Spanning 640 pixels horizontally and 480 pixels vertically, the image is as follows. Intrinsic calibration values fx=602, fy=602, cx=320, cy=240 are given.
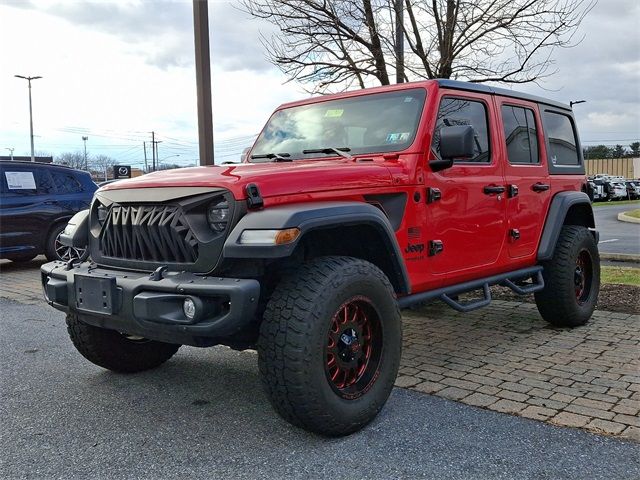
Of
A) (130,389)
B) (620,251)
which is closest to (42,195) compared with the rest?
(130,389)

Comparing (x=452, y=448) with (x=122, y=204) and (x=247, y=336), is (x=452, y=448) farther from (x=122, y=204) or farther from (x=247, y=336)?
(x=122, y=204)

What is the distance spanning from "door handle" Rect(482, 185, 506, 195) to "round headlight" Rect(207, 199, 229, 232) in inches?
84.2

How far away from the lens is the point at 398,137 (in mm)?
3990

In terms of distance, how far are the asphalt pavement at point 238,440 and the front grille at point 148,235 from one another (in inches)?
36.2

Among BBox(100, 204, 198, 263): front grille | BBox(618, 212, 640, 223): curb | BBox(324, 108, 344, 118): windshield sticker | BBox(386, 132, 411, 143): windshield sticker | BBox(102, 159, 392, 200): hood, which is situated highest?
BBox(324, 108, 344, 118): windshield sticker

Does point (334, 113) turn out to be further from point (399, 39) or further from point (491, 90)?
point (399, 39)

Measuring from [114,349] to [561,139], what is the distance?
14.1 feet

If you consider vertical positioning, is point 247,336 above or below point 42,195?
below

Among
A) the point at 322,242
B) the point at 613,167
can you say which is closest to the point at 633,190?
the point at 613,167

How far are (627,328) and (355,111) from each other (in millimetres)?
3191

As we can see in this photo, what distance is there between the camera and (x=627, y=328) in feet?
17.6

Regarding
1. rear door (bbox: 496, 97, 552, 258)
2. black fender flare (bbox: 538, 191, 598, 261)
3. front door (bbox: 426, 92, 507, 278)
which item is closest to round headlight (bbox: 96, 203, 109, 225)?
front door (bbox: 426, 92, 507, 278)

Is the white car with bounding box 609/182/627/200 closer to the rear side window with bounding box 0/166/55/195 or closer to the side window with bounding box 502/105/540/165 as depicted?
the rear side window with bounding box 0/166/55/195

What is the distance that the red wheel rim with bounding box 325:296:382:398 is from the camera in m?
3.11
